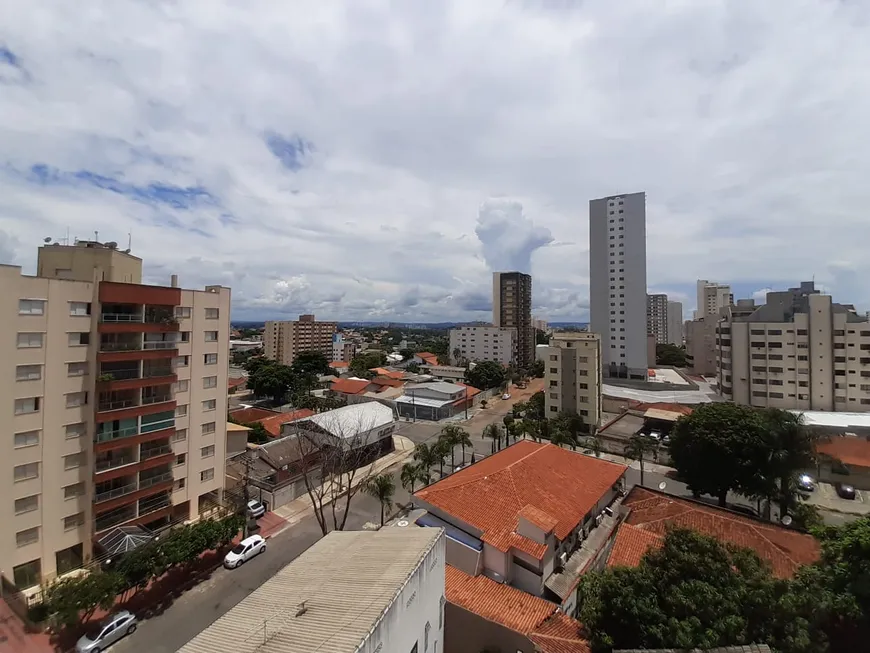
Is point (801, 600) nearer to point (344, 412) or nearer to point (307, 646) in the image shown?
point (307, 646)

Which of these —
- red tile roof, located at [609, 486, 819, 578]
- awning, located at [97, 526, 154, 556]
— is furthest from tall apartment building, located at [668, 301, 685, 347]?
awning, located at [97, 526, 154, 556]

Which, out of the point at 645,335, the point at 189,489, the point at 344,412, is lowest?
the point at 189,489


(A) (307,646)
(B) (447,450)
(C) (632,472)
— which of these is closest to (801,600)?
(A) (307,646)

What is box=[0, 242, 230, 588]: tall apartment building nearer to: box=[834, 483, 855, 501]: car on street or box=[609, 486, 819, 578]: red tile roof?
box=[609, 486, 819, 578]: red tile roof

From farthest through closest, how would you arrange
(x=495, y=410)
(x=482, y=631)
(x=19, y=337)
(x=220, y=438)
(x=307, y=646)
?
(x=495, y=410) → (x=220, y=438) → (x=19, y=337) → (x=482, y=631) → (x=307, y=646)

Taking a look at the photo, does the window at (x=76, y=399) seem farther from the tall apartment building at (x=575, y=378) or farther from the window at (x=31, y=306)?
the tall apartment building at (x=575, y=378)

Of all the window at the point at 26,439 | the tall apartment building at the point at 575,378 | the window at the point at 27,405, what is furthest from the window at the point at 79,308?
the tall apartment building at the point at 575,378
